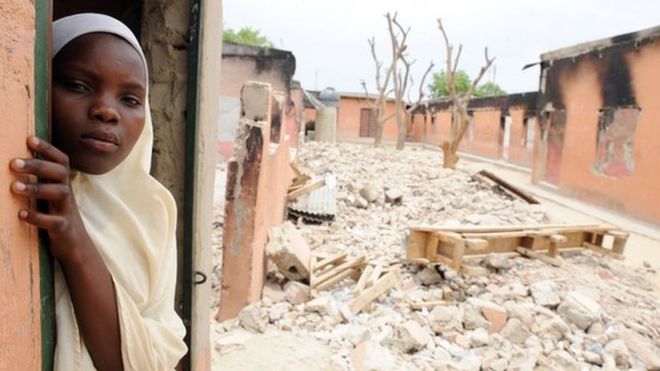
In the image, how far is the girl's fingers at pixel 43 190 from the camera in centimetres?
73

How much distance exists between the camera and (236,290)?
4203 millimetres

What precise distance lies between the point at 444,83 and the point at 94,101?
4452 cm

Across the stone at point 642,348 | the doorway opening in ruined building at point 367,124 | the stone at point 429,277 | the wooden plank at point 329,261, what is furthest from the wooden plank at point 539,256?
the doorway opening in ruined building at point 367,124

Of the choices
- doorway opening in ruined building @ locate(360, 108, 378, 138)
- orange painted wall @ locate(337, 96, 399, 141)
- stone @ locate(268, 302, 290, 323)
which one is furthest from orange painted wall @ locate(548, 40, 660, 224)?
doorway opening in ruined building @ locate(360, 108, 378, 138)

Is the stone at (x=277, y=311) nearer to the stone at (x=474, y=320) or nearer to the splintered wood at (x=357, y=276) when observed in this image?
the splintered wood at (x=357, y=276)

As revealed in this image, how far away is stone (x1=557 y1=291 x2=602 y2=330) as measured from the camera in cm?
437

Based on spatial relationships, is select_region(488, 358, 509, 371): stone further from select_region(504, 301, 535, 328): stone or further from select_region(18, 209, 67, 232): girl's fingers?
select_region(18, 209, 67, 232): girl's fingers

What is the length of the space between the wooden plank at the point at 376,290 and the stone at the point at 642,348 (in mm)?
2035

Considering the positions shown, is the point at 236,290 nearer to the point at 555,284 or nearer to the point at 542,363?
the point at 542,363

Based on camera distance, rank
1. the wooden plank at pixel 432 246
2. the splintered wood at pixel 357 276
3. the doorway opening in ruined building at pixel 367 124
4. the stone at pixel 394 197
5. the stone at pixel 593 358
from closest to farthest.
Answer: the stone at pixel 593 358
the splintered wood at pixel 357 276
the wooden plank at pixel 432 246
the stone at pixel 394 197
the doorway opening in ruined building at pixel 367 124

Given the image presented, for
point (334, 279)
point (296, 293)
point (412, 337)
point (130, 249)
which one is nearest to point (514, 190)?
point (334, 279)

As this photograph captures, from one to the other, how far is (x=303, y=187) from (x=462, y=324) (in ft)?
13.4

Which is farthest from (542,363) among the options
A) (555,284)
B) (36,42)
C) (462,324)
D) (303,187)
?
(303,187)

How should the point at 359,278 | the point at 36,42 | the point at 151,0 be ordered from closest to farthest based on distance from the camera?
the point at 36,42 → the point at 151,0 → the point at 359,278
